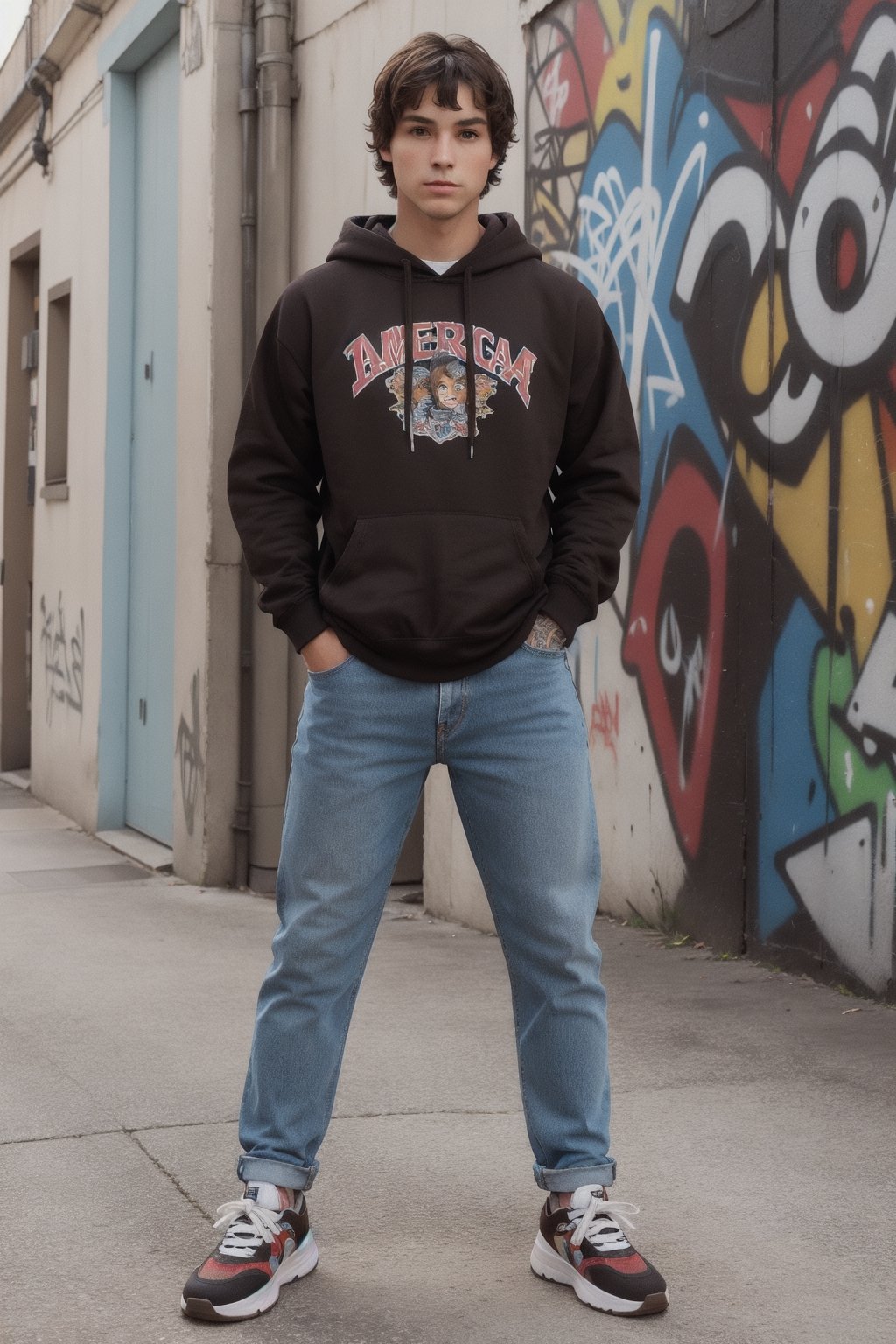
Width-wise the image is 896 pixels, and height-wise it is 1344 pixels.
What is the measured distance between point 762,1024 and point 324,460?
91.9 inches

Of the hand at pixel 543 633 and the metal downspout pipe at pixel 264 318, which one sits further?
the metal downspout pipe at pixel 264 318

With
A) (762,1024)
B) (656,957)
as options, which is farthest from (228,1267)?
(656,957)

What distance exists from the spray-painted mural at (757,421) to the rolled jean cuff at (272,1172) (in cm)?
223

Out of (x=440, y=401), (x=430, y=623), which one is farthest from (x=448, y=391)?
(x=430, y=623)

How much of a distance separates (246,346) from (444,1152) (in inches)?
187

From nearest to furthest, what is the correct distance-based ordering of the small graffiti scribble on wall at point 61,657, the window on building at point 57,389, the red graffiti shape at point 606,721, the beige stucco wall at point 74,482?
the red graffiti shape at point 606,721 < the beige stucco wall at point 74,482 < the small graffiti scribble on wall at point 61,657 < the window on building at point 57,389

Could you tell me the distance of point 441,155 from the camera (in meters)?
2.79

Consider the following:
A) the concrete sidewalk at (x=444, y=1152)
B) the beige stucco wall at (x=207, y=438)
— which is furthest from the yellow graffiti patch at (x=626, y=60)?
the concrete sidewalk at (x=444, y=1152)

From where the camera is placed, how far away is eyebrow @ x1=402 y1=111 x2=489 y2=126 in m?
2.81

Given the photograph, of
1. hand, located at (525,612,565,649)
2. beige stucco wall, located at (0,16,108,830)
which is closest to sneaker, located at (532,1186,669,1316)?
hand, located at (525,612,565,649)

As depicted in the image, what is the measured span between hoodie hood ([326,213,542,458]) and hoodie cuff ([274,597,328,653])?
1.00ft

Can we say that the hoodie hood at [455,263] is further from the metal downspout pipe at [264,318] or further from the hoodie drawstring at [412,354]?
the metal downspout pipe at [264,318]

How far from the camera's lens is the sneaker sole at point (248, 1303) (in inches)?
106

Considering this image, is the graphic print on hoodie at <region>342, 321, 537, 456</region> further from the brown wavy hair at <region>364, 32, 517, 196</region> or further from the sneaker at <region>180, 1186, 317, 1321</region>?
the sneaker at <region>180, 1186, 317, 1321</region>
